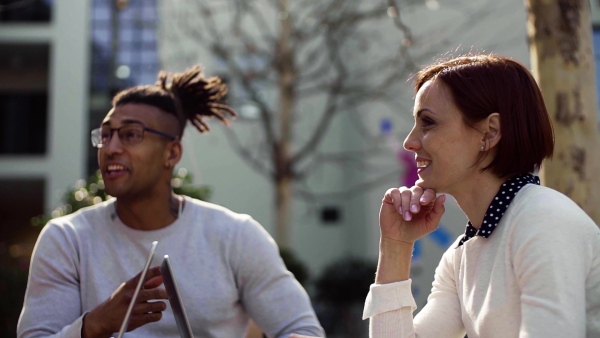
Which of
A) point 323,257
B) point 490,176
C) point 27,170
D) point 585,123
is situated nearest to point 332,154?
point 323,257

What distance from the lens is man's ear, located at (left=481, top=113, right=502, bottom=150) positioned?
2001mm

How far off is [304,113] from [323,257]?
3069mm

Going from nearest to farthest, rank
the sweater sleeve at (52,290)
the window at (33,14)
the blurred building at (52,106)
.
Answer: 1. the sweater sleeve at (52,290)
2. the blurred building at (52,106)
3. the window at (33,14)

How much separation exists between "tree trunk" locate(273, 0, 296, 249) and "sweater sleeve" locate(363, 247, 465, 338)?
9715 millimetres

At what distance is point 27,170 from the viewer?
15414 mm

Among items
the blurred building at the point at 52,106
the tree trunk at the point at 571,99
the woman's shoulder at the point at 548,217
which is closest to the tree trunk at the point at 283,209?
the blurred building at the point at 52,106

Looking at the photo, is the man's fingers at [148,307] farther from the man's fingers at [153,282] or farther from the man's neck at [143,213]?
the man's neck at [143,213]

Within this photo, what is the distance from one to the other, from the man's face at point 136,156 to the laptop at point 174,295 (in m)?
0.86

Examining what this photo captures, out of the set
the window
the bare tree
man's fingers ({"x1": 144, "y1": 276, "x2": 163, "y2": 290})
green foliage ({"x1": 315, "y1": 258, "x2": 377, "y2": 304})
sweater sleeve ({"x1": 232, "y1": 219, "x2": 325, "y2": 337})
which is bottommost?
green foliage ({"x1": 315, "y1": 258, "x2": 377, "y2": 304})

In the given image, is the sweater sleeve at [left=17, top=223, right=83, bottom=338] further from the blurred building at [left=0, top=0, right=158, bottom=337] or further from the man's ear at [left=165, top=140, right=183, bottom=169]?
the blurred building at [left=0, top=0, right=158, bottom=337]

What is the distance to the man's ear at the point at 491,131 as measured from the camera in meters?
2.00

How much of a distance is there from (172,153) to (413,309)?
1443mm

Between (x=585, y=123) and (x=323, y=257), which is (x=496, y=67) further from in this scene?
(x=323, y=257)

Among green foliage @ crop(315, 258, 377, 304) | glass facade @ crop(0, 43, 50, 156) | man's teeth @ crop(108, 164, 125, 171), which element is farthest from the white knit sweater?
glass facade @ crop(0, 43, 50, 156)
